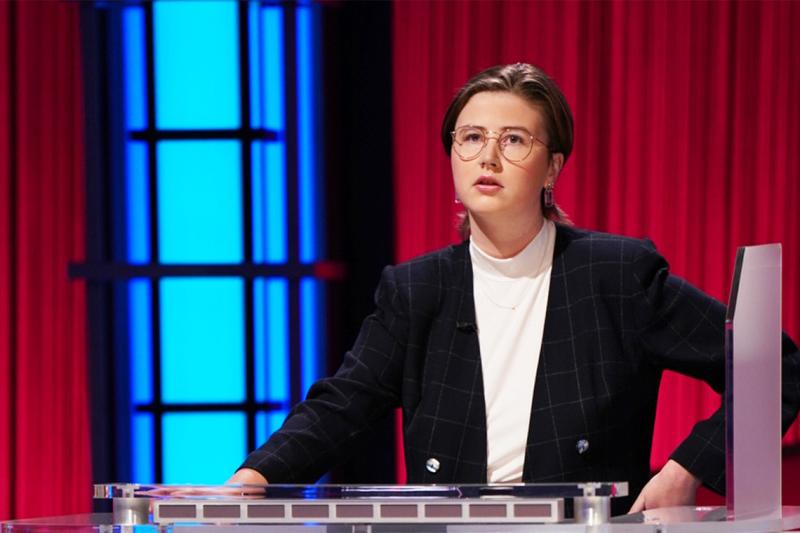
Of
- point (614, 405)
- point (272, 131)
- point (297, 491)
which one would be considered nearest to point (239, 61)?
point (272, 131)

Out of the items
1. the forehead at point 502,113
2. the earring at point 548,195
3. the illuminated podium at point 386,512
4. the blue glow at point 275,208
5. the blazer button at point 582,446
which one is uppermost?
the blue glow at point 275,208

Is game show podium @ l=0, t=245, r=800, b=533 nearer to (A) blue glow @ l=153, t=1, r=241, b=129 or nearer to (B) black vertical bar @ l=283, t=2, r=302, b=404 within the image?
(B) black vertical bar @ l=283, t=2, r=302, b=404

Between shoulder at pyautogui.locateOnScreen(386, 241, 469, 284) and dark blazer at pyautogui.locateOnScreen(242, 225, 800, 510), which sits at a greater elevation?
shoulder at pyautogui.locateOnScreen(386, 241, 469, 284)

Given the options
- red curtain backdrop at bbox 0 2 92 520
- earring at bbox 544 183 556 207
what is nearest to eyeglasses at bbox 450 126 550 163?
earring at bbox 544 183 556 207

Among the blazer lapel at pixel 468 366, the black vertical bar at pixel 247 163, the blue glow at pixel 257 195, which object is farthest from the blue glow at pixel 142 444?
the blazer lapel at pixel 468 366

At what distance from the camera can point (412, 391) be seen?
1981 mm

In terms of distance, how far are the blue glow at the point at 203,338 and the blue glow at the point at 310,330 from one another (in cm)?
23

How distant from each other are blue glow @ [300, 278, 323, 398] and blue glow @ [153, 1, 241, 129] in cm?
64

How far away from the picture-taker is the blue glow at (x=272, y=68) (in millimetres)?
4062

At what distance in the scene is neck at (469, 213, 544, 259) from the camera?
1.96 m

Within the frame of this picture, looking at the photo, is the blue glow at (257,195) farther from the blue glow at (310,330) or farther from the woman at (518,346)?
the woman at (518,346)

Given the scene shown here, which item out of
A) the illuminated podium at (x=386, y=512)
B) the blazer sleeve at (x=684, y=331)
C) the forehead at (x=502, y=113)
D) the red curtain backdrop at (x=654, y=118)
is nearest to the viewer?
the illuminated podium at (x=386, y=512)

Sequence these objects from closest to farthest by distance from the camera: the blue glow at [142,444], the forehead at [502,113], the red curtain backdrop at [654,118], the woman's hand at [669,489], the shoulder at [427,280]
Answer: the woman's hand at [669,489] → the forehead at [502,113] → the shoulder at [427,280] → the blue glow at [142,444] → the red curtain backdrop at [654,118]

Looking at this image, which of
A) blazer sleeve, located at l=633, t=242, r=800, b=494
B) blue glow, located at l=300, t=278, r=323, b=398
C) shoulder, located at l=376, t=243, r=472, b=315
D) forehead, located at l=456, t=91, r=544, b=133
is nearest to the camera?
blazer sleeve, located at l=633, t=242, r=800, b=494
